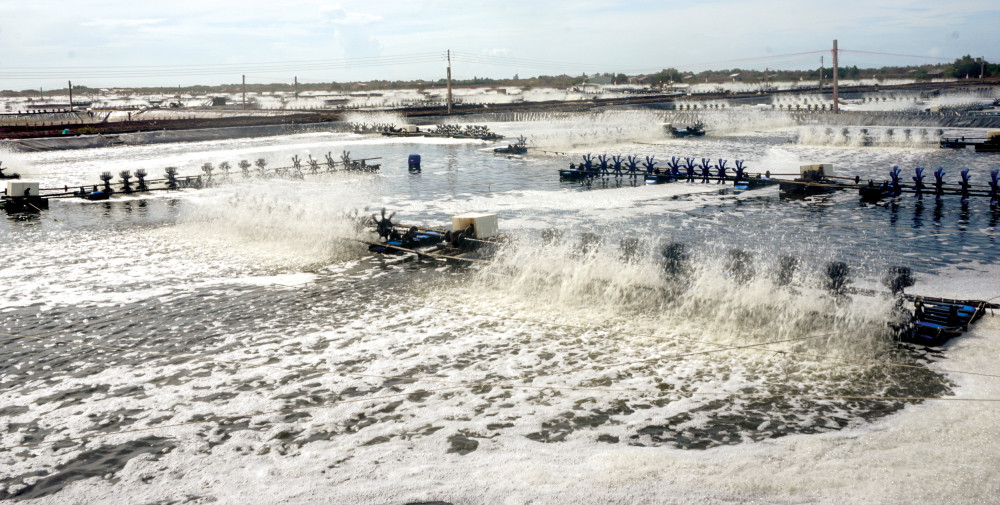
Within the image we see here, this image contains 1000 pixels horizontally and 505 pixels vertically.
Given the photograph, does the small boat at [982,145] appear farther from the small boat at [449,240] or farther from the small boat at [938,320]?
the small boat at [449,240]

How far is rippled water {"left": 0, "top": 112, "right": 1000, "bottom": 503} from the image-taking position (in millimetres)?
10586

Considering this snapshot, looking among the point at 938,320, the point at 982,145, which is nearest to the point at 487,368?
the point at 938,320

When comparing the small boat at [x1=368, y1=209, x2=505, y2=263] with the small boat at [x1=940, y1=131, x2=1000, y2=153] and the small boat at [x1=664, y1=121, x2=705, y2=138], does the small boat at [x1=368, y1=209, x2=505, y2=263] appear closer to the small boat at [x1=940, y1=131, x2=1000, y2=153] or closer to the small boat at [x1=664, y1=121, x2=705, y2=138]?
the small boat at [x1=940, y1=131, x2=1000, y2=153]

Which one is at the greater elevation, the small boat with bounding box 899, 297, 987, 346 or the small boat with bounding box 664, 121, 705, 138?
the small boat with bounding box 664, 121, 705, 138

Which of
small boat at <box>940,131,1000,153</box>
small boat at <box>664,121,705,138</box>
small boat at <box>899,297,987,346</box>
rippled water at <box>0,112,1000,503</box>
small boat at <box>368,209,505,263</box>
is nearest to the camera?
rippled water at <box>0,112,1000,503</box>

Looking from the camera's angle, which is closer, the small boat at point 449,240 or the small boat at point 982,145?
the small boat at point 449,240

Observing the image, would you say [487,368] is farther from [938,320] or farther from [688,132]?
[688,132]

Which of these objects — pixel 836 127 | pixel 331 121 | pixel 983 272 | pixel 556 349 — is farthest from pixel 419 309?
pixel 331 121

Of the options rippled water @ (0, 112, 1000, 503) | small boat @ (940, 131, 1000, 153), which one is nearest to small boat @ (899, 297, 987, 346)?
rippled water @ (0, 112, 1000, 503)

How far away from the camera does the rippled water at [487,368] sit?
1059cm

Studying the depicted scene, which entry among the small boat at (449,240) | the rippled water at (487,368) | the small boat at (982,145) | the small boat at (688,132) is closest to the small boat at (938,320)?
the rippled water at (487,368)

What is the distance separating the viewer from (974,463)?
10.2m

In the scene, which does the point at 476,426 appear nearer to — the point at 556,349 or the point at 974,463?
the point at 556,349

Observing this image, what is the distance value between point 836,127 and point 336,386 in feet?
287
